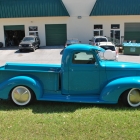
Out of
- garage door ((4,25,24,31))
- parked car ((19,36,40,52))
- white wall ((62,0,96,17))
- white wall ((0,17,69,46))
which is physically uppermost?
white wall ((62,0,96,17))

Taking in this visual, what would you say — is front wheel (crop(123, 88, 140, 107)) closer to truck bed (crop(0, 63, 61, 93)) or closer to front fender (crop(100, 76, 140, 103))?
front fender (crop(100, 76, 140, 103))

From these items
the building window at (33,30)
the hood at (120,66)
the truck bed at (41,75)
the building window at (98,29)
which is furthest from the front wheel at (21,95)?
the building window at (98,29)

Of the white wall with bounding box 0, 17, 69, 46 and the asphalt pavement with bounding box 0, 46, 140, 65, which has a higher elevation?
the white wall with bounding box 0, 17, 69, 46

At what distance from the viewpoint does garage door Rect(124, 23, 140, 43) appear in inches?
1024

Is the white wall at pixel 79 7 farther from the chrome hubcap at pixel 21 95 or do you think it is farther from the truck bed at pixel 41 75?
the chrome hubcap at pixel 21 95

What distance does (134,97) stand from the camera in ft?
18.5

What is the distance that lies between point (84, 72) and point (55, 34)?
21.4 m

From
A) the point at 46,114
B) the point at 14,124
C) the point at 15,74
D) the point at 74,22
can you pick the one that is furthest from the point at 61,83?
the point at 74,22

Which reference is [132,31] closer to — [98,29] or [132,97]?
[98,29]

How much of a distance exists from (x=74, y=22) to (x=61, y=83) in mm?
20995

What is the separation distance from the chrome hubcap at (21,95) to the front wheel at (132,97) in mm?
2820

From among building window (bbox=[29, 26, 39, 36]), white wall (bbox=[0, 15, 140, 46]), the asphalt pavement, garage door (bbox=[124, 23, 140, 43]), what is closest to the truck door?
the asphalt pavement

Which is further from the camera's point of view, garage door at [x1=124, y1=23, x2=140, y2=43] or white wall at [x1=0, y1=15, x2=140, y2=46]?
garage door at [x1=124, y1=23, x2=140, y2=43]

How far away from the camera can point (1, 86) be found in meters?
5.82
